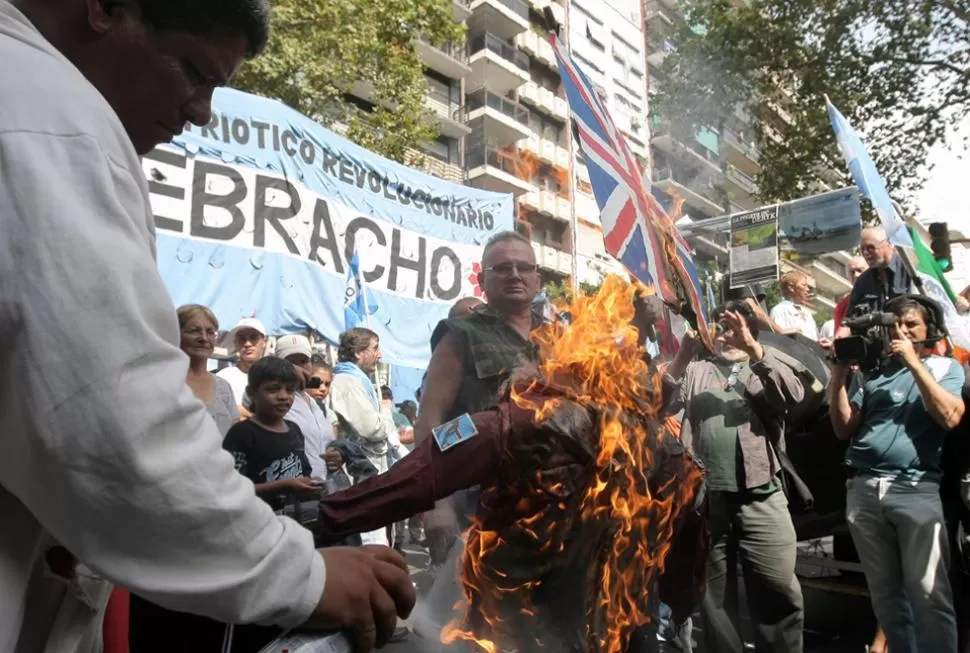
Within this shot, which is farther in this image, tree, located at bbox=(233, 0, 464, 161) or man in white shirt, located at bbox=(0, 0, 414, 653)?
tree, located at bbox=(233, 0, 464, 161)

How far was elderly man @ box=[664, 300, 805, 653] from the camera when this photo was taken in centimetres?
406

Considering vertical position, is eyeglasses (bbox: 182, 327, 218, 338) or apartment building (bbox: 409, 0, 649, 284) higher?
apartment building (bbox: 409, 0, 649, 284)

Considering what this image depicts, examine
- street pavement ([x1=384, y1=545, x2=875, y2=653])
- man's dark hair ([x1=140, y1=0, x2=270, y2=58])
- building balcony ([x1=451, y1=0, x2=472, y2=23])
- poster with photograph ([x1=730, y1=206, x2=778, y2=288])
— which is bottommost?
street pavement ([x1=384, y1=545, x2=875, y2=653])

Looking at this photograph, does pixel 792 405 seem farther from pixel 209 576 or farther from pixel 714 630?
pixel 209 576

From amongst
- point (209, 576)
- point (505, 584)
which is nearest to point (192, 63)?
point (209, 576)

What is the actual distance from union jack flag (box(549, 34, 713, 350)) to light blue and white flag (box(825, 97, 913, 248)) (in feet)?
5.97

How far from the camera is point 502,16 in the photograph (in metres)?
33.9

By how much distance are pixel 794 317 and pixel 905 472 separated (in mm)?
2385

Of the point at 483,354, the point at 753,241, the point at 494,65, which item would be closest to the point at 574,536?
the point at 483,354

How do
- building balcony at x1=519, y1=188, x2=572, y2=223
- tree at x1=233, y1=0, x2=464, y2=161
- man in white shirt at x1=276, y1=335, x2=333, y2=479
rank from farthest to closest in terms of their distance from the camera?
building balcony at x1=519, y1=188, x2=572, y2=223, tree at x1=233, y1=0, x2=464, y2=161, man in white shirt at x1=276, y1=335, x2=333, y2=479

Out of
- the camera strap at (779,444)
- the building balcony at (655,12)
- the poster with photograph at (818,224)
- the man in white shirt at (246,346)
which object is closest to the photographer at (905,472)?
the camera strap at (779,444)

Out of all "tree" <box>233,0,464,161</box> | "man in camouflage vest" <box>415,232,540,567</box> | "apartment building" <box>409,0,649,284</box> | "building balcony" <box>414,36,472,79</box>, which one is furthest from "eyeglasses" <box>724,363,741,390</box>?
"building balcony" <box>414,36,472,79</box>

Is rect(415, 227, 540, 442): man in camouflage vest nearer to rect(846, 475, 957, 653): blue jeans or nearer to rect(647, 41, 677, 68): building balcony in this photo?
rect(846, 475, 957, 653): blue jeans

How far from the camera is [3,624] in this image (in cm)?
79
